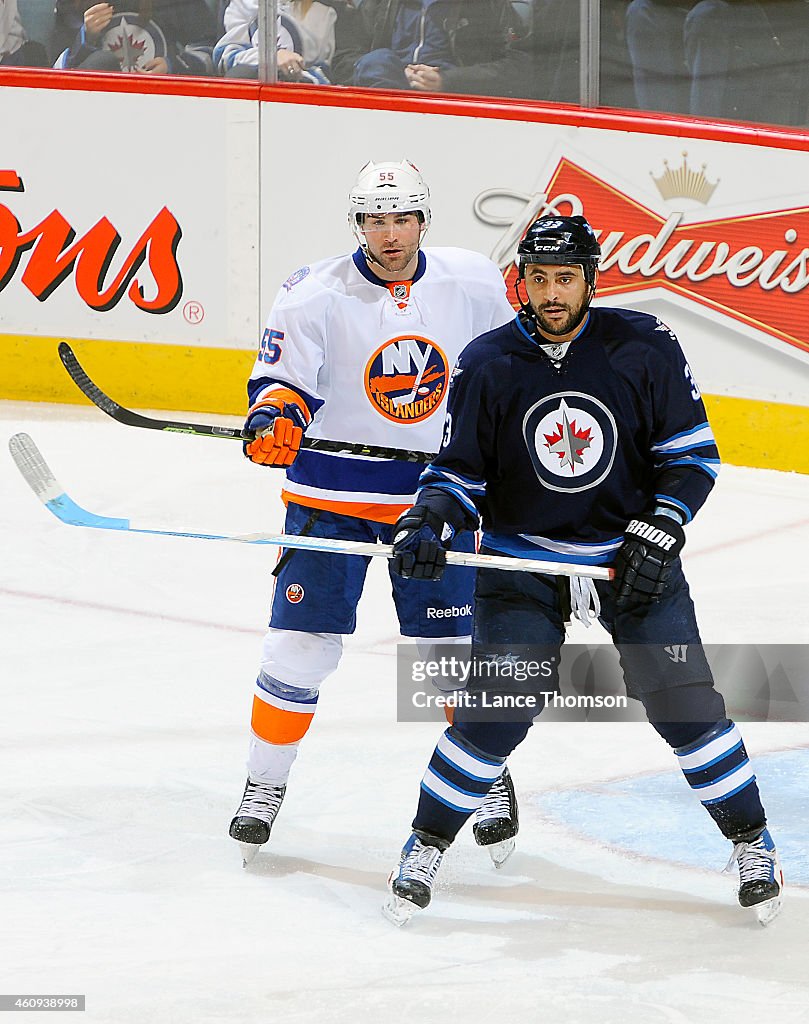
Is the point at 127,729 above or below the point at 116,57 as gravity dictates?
below

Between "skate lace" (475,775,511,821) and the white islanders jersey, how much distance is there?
0.53 metres

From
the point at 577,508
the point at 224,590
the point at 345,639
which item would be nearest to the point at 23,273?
the point at 224,590

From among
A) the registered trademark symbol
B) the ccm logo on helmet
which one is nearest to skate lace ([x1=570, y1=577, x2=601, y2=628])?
the ccm logo on helmet

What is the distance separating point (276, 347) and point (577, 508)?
656mm

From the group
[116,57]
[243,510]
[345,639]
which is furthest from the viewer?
[116,57]

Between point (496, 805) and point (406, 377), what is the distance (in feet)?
2.56

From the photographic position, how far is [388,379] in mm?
3037

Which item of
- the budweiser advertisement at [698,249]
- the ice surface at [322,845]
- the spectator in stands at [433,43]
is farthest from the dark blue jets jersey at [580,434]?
the spectator in stands at [433,43]

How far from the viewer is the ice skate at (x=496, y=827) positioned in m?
3.02

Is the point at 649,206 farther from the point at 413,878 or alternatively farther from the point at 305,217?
the point at 413,878

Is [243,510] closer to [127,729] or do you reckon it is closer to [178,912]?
[127,729]

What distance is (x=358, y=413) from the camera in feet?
10.0

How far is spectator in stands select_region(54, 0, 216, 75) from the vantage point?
21.6 ft

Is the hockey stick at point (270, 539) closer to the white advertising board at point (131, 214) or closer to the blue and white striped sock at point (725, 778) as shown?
the blue and white striped sock at point (725, 778)
